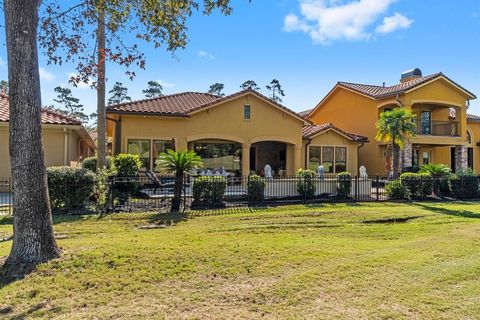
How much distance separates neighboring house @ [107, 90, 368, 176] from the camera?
20.6 metres

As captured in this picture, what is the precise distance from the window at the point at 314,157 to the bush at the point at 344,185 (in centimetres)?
846

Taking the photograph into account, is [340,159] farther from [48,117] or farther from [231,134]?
[48,117]

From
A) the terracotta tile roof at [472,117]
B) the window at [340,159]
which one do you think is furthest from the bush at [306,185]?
the terracotta tile roof at [472,117]

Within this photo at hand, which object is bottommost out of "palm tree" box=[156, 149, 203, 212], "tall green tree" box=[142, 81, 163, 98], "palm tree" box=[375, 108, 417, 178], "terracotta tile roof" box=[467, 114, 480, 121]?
"palm tree" box=[156, 149, 203, 212]

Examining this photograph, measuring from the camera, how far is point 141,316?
4.69 meters

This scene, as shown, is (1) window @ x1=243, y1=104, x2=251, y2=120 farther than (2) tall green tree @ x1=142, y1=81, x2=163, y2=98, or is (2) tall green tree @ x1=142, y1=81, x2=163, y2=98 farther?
(2) tall green tree @ x1=142, y1=81, x2=163, y2=98

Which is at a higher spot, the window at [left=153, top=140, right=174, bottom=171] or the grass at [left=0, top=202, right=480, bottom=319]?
the window at [left=153, top=140, right=174, bottom=171]

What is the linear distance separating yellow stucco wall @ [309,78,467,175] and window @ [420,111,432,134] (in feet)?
1.96

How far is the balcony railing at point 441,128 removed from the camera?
29.8m

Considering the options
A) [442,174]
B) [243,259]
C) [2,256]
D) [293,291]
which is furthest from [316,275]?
[442,174]

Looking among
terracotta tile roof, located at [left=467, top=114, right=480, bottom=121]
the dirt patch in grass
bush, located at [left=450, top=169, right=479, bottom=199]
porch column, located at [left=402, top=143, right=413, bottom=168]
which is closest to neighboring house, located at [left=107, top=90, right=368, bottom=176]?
porch column, located at [left=402, top=143, right=413, bottom=168]

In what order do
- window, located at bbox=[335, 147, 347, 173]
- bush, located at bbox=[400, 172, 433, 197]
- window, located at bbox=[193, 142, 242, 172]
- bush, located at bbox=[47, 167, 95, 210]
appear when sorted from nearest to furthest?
bush, located at bbox=[47, 167, 95, 210] < bush, located at bbox=[400, 172, 433, 197] < window, located at bbox=[193, 142, 242, 172] < window, located at bbox=[335, 147, 347, 173]

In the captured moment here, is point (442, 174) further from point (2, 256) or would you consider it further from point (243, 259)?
point (2, 256)

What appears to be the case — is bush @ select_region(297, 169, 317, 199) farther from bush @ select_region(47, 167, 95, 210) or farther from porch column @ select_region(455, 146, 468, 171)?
porch column @ select_region(455, 146, 468, 171)
